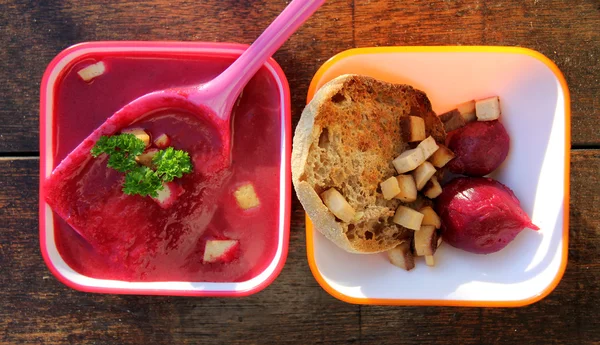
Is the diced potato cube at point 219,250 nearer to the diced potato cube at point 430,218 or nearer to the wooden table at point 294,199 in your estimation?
the wooden table at point 294,199

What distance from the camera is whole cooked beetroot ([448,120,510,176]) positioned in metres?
1.55

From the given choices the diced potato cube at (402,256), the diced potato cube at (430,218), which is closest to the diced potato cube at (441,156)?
the diced potato cube at (430,218)

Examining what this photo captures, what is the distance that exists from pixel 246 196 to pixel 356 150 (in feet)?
1.33

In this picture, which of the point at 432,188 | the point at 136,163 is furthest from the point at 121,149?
the point at 432,188

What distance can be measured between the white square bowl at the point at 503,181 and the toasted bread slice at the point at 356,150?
8 cm

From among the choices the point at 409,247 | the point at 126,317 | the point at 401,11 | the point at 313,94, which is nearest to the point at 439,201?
the point at 409,247

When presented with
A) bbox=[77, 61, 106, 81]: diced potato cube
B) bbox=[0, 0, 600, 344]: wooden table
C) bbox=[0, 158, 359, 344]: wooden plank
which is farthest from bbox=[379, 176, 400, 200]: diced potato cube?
bbox=[77, 61, 106, 81]: diced potato cube

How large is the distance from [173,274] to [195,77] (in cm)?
69

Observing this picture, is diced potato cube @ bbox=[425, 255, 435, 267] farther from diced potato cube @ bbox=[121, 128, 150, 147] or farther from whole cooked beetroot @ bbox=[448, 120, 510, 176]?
diced potato cube @ bbox=[121, 128, 150, 147]

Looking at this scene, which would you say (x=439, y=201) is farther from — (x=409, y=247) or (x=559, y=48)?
(x=559, y=48)

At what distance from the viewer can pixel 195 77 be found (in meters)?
1.62

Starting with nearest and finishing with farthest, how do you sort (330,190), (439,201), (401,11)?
1. (330,190)
2. (439,201)
3. (401,11)

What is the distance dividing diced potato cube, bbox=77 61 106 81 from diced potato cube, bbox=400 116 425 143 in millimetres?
1050

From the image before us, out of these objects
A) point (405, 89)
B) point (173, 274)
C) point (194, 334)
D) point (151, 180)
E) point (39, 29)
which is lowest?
point (194, 334)
